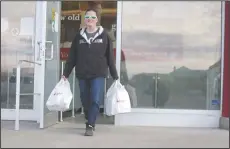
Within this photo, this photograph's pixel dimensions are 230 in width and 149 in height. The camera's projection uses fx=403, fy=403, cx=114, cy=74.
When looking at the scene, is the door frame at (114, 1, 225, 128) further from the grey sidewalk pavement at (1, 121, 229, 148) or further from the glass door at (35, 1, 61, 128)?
the glass door at (35, 1, 61, 128)

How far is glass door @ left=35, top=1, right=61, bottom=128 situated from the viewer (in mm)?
5875

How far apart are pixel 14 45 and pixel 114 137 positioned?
2653 millimetres

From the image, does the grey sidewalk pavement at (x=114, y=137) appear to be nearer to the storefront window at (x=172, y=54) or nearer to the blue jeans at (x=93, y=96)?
the blue jeans at (x=93, y=96)

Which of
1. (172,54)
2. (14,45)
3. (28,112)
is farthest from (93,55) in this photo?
(14,45)

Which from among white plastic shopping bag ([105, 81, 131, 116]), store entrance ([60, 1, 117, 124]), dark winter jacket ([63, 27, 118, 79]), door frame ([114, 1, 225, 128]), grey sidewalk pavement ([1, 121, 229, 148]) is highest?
store entrance ([60, 1, 117, 124])

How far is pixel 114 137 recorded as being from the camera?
207 inches

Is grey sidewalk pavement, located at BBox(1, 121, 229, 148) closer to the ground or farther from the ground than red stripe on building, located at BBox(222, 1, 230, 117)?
closer to the ground

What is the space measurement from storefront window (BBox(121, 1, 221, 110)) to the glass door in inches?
42.8

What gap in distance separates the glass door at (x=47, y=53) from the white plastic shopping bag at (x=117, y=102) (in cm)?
98

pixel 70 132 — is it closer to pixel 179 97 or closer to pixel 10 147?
pixel 10 147

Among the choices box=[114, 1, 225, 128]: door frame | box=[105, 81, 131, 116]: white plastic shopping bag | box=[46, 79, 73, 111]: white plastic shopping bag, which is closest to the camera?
box=[46, 79, 73, 111]: white plastic shopping bag

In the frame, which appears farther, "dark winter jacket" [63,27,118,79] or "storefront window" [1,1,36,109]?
"storefront window" [1,1,36,109]

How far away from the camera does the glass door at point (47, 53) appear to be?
588 cm

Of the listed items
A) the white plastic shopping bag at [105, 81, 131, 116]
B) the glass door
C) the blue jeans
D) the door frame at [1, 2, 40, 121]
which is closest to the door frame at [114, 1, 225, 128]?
the white plastic shopping bag at [105, 81, 131, 116]
